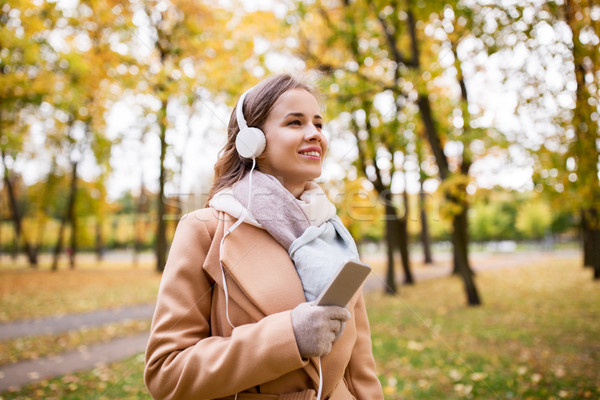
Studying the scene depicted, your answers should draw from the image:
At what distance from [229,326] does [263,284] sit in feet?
0.57

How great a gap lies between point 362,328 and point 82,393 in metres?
4.42

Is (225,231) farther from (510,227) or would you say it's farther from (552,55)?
(510,227)

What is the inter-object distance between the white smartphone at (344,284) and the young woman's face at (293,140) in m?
0.48

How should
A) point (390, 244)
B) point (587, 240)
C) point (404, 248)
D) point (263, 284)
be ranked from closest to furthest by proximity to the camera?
point (263, 284) < point (390, 244) < point (404, 248) < point (587, 240)

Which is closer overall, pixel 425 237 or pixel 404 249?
pixel 404 249

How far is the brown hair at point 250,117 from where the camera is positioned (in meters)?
1.48

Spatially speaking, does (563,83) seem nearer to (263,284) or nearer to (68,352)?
(263,284)

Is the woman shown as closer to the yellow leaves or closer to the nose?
the nose

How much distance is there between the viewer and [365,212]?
37.7 ft

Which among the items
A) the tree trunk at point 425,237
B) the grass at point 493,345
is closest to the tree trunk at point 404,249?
the grass at point 493,345

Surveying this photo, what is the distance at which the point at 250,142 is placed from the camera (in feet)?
4.66

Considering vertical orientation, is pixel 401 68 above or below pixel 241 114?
above

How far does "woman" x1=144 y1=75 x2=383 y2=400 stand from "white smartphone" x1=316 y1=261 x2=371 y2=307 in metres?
0.02

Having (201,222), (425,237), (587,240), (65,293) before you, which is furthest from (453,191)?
(425,237)
